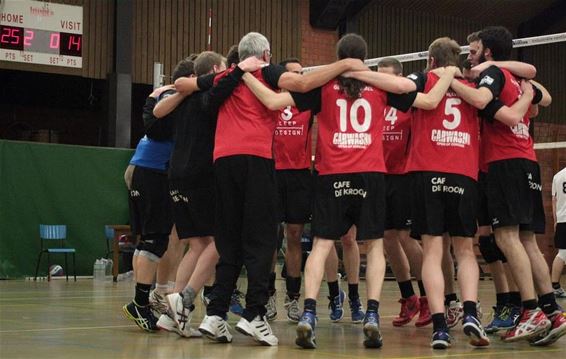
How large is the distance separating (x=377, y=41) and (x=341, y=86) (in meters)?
17.9

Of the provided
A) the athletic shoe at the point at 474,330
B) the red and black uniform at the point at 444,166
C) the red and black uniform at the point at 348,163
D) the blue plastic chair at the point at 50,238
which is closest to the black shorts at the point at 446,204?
the red and black uniform at the point at 444,166

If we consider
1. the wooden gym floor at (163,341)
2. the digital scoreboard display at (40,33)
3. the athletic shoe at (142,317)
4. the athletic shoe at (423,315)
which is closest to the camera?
the wooden gym floor at (163,341)

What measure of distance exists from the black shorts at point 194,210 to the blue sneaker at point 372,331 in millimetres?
1519

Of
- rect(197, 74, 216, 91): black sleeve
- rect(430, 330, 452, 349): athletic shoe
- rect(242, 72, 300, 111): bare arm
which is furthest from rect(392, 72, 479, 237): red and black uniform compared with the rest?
rect(197, 74, 216, 91): black sleeve

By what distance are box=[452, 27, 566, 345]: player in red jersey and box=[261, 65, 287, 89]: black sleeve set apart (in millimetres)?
1276

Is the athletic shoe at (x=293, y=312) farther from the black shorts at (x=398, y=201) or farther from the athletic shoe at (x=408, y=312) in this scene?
the black shorts at (x=398, y=201)

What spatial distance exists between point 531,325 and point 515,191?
39.4 inches

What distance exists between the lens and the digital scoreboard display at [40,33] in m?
18.7

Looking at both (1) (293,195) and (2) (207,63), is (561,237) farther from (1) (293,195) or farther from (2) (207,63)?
(2) (207,63)

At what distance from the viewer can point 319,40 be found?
76.9 ft

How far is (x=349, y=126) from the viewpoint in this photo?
6.68 metres

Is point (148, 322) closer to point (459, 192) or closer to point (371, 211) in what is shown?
point (371, 211)

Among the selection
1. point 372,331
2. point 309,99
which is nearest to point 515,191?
point 372,331

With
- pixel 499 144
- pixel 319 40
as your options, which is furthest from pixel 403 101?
pixel 319 40
